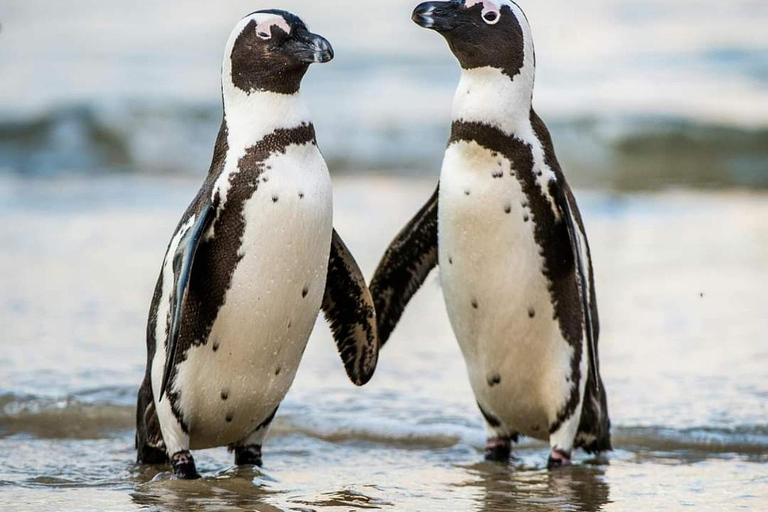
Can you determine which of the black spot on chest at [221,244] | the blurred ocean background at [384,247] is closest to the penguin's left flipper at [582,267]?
the blurred ocean background at [384,247]

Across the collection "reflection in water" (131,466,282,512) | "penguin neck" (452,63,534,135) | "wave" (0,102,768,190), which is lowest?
"reflection in water" (131,466,282,512)

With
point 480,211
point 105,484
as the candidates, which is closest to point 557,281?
point 480,211

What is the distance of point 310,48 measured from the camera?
4.17 metres

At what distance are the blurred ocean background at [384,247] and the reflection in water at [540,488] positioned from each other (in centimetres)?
2

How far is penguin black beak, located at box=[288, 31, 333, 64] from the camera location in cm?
414

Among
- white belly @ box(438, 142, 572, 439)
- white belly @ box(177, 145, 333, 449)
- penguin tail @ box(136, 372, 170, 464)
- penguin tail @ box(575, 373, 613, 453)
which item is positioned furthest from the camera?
penguin tail @ box(575, 373, 613, 453)

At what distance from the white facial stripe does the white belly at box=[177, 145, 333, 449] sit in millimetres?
373

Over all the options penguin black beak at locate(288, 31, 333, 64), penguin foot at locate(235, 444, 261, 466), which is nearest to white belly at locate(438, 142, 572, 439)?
penguin black beak at locate(288, 31, 333, 64)

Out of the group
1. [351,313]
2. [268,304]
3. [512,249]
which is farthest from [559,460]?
[268,304]

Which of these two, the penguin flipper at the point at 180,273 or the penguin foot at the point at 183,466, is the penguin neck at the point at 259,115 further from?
the penguin foot at the point at 183,466

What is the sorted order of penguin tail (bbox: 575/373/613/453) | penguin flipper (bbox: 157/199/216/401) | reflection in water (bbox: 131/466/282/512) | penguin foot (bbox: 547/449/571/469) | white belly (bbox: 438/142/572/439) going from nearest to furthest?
reflection in water (bbox: 131/466/282/512)
penguin flipper (bbox: 157/199/216/401)
white belly (bbox: 438/142/572/439)
penguin foot (bbox: 547/449/571/469)
penguin tail (bbox: 575/373/613/453)

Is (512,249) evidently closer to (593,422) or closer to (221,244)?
(593,422)

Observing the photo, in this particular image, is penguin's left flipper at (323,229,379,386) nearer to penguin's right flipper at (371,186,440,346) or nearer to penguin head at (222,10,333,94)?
penguin's right flipper at (371,186,440,346)

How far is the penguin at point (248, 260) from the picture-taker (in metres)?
4.09
